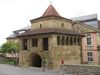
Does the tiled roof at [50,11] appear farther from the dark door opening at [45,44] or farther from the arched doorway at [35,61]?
the arched doorway at [35,61]

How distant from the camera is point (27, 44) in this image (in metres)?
37.3

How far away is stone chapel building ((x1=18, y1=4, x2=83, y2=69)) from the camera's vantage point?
33.1m

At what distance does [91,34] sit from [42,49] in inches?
548

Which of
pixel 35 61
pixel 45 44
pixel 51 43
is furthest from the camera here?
pixel 35 61

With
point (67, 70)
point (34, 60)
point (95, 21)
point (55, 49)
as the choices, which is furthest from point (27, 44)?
point (95, 21)

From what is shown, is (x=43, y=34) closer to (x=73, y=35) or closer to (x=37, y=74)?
(x=73, y=35)

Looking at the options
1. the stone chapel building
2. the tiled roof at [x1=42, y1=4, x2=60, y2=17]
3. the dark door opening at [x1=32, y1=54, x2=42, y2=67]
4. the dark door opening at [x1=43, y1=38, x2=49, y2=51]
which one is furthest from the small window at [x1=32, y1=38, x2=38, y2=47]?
the tiled roof at [x1=42, y1=4, x2=60, y2=17]

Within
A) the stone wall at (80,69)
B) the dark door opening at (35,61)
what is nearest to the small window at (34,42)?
the dark door opening at (35,61)

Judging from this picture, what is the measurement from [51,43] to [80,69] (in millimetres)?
10032

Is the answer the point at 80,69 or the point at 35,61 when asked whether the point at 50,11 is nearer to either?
the point at 35,61

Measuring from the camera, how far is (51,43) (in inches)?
1299

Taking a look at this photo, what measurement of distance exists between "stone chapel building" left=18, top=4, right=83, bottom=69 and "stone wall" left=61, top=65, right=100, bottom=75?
7.05 meters

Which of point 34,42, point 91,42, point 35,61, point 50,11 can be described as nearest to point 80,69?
point 34,42

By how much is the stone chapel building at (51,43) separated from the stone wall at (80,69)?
705 cm
